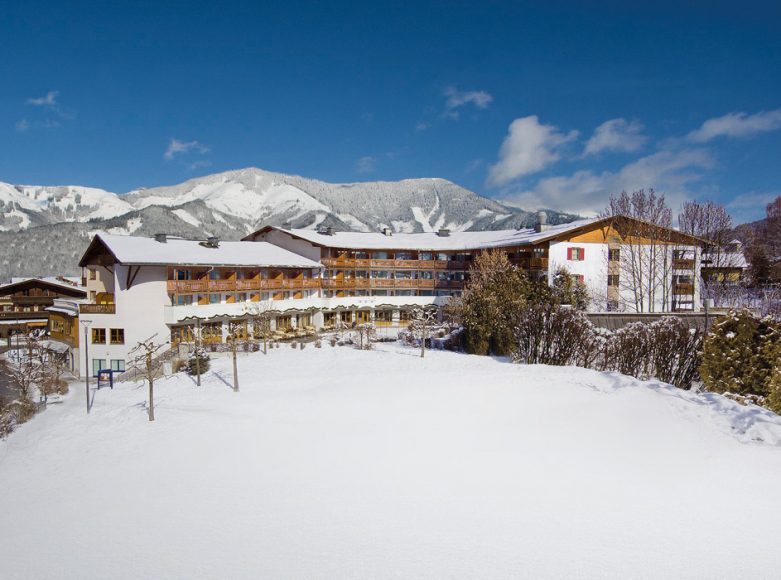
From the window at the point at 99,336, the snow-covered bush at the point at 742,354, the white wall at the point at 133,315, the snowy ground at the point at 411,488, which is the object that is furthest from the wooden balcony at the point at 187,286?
the snow-covered bush at the point at 742,354

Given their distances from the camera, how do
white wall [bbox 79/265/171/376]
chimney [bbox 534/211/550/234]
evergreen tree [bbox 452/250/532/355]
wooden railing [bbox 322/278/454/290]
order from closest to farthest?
evergreen tree [bbox 452/250/532/355] → white wall [bbox 79/265/171/376] → chimney [bbox 534/211/550/234] → wooden railing [bbox 322/278/454/290]

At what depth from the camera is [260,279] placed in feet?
129

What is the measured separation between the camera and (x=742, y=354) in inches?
648

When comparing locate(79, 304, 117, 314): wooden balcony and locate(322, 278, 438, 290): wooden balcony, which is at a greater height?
locate(322, 278, 438, 290): wooden balcony

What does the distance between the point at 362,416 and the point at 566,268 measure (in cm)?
2850

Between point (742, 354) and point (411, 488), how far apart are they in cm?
1300

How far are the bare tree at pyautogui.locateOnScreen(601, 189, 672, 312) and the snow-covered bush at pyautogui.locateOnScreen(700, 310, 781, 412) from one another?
21.7 m

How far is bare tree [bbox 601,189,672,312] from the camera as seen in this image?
125 feet

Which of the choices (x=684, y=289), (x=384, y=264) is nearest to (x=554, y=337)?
(x=684, y=289)

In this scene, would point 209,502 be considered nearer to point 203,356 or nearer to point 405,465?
point 405,465

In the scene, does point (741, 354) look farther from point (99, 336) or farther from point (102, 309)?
point (99, 336)

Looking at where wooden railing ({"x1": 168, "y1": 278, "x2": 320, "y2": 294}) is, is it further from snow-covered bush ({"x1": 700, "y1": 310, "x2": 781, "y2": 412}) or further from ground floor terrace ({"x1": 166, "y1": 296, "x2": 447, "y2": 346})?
snow-covered bush ({"x1": 700, "y1": 310, "x2": 781, "y2": 412})

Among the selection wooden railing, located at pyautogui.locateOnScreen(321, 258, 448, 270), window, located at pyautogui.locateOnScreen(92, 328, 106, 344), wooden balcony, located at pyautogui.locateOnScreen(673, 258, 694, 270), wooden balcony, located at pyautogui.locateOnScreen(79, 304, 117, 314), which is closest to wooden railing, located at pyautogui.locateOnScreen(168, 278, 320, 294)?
wooden railing, located at pyautogui.locateOnScreen(321, 258, 448, 270)

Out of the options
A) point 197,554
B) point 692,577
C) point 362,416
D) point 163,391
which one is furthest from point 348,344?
point 692,577
